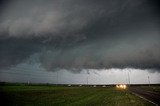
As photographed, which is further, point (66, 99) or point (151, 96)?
point (151, 96)

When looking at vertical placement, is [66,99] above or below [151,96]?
above

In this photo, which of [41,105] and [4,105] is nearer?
[4,105]

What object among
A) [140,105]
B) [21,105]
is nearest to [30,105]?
[21,105]

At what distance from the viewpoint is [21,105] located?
29.1 m

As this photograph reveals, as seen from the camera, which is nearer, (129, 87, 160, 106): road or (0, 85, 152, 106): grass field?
(0, 85, 152, 106): grass field

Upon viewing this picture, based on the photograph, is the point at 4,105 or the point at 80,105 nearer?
the point at 4,105

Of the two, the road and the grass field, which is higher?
the grass field

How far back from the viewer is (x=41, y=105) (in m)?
29.8

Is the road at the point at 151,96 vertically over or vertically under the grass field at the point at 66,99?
under

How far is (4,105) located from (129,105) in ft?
60.0

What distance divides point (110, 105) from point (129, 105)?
2.89 meters

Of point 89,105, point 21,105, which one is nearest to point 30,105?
point 21,105

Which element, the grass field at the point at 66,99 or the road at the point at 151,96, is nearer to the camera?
the grass field at the point at 66,99

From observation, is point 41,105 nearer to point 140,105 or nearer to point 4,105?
point 4,105
